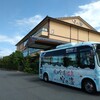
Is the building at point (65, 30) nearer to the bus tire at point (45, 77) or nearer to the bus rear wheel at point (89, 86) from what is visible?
the bus tire at point (45, 77)

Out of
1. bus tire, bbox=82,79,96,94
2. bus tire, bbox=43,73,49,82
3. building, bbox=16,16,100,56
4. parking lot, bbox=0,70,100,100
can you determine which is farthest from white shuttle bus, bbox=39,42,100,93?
building, bbox=16,16,100,56

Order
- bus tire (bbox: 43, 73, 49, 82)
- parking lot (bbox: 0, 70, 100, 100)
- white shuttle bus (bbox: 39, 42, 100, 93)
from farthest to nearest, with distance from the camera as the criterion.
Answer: bus tire (bbox: 43, 73, 49, 82) < white shuttle bus (bbox: 39, 42, 100, 93) < parking lot (bbox: 0, 70, 100, 100)

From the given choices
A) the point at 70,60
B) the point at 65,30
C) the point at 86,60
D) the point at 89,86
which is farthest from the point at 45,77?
the point at 65,30

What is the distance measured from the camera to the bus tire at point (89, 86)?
35.3 ft

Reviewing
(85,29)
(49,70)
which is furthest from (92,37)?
(49,70)

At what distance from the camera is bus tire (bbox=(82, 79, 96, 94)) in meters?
10.7

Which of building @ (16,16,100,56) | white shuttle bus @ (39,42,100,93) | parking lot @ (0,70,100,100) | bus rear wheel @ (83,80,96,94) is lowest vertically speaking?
parking lot @ (0,70,100,100)

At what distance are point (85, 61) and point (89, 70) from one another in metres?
0.67

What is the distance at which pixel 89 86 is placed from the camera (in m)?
11.0

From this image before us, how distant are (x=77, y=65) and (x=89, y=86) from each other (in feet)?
5.55

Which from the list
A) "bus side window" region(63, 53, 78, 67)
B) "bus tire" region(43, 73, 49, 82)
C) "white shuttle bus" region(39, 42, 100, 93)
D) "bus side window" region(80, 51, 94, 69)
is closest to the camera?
"white shuttle bus" region(39, 42, 100, 93)

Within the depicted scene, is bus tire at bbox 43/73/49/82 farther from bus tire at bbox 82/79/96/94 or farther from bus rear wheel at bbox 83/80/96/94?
bus rear wheel at bbox 83/80/96/94

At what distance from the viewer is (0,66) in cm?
7056

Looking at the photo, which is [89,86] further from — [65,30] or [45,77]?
[65,30]
